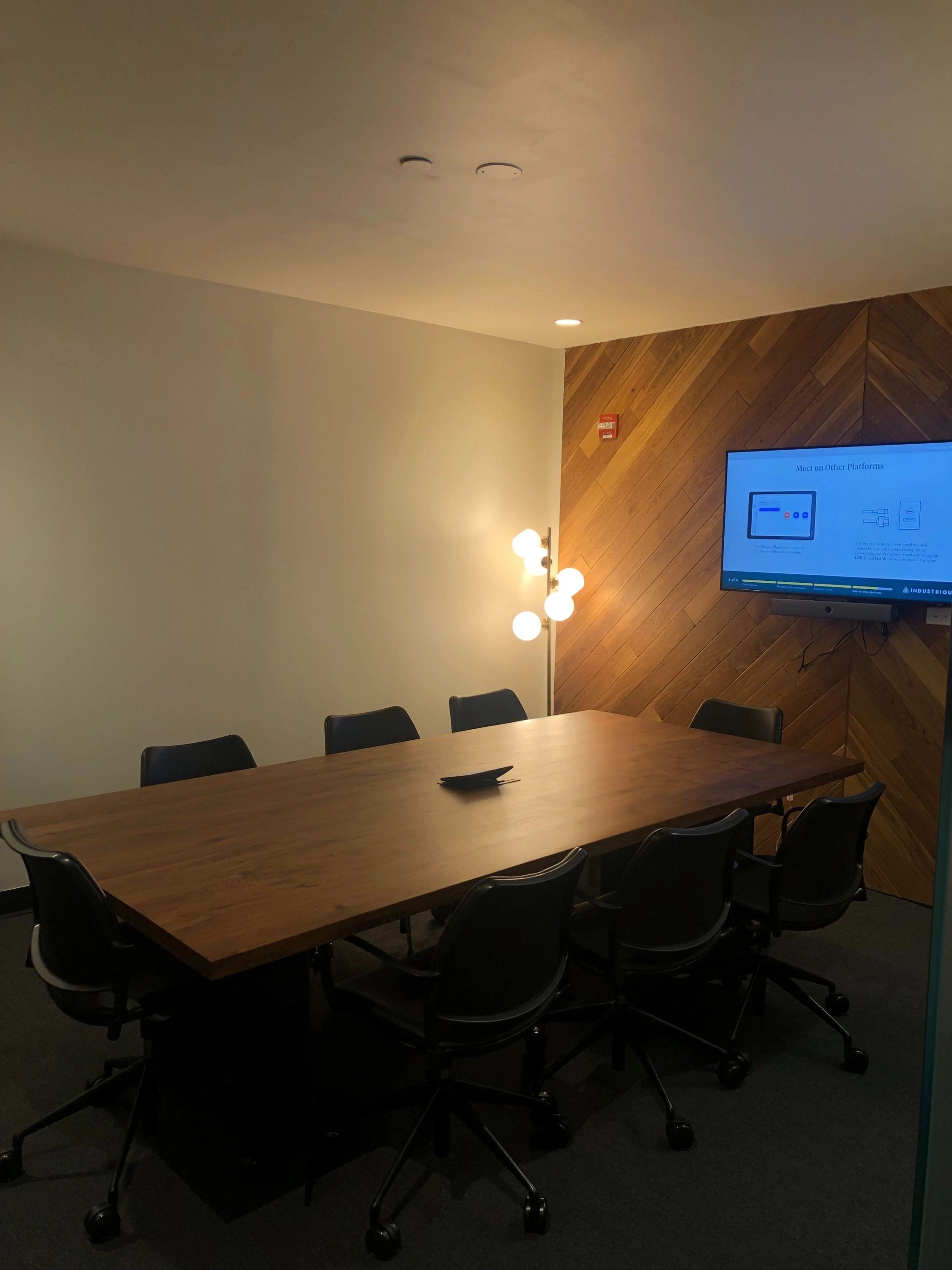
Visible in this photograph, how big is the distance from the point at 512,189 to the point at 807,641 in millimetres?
2812

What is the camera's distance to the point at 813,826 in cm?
305

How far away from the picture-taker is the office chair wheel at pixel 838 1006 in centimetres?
350

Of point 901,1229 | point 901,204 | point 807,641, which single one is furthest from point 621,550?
point 901,1229

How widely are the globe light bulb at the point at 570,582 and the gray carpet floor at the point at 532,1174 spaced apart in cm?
307

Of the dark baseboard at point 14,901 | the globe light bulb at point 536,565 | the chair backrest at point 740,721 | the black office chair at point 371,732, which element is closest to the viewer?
the black office chair at point 371,732

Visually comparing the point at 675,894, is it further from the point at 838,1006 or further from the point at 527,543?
the point at 527,543

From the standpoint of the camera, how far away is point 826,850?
3.14 meters

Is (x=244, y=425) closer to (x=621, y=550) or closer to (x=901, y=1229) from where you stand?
(x=621, y=550)

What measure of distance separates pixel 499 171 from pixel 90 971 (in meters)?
2.65

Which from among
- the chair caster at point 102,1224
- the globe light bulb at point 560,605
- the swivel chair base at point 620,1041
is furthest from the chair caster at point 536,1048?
the globe light bulb at point 560,605

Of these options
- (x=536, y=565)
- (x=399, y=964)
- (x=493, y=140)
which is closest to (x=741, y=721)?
(x=536, y=565)

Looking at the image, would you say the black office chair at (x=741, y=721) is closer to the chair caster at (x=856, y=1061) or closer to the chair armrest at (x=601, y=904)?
the chair caster at (x=856, y=1061)

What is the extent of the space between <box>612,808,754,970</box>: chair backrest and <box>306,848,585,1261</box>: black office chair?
0.26 meters

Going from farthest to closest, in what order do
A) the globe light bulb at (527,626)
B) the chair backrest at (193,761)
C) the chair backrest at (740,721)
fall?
the globe light bulb at (527,626)
the chair backrest at (740,721)
the chair backrest at (193,761)
